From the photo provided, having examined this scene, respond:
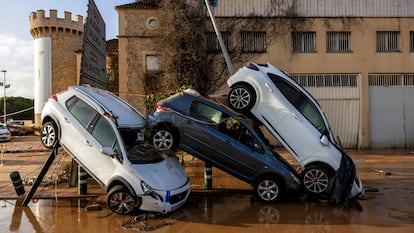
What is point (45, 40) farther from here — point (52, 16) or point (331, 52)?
point (331, 52)

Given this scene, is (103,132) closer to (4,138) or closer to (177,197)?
(177,197)

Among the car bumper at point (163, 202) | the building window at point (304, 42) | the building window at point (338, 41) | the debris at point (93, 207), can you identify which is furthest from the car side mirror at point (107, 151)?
the building window at point (338, 41)

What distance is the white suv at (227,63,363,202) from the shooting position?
28.7 feet

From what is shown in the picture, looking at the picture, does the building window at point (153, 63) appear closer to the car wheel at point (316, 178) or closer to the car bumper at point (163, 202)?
the car wheel at point (316, 178)

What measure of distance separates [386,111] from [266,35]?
849 cm

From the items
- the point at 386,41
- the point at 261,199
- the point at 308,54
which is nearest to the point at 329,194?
the point at 261,199

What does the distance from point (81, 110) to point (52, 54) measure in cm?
3532

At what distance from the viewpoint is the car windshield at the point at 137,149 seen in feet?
26.1

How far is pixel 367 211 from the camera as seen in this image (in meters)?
8.25

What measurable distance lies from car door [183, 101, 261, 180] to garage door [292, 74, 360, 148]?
14.3 meters

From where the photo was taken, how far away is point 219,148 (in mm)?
8953

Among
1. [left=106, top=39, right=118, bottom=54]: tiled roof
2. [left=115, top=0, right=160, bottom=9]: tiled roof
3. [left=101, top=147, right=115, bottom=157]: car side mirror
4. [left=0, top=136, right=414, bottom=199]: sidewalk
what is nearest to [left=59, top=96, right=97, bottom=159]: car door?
[left=101, top=147, right=115, bottom=157]: car side mirror

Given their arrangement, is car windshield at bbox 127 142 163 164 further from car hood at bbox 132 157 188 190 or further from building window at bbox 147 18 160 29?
building window at bbox 147 18 160 29

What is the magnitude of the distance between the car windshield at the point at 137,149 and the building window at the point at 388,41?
1882 centimetres
